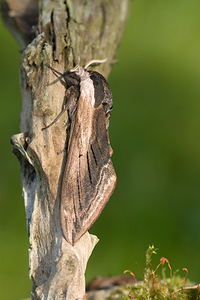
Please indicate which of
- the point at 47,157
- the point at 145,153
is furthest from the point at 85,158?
the point at 145,153

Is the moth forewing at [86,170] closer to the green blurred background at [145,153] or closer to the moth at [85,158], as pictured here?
the moth at [85,158]

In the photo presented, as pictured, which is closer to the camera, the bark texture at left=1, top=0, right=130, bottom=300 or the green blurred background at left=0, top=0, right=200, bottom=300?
the bark texture at left=1, top=0, right=130, bottom=300

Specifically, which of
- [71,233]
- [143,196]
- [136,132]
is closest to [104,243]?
[143,196]

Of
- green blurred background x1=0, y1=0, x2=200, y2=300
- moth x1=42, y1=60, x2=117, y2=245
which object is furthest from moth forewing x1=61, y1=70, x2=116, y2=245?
green blurred background x1=0, y1=0, x2=200, y2=300

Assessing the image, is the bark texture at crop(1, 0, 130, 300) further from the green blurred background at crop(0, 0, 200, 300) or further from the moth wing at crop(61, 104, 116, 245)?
the green blurred background at crop(0, 0, 200, 300)

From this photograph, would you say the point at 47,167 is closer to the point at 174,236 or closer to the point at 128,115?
the point at 174,236

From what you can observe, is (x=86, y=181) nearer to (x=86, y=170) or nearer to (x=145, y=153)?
(x=86, y=170)
